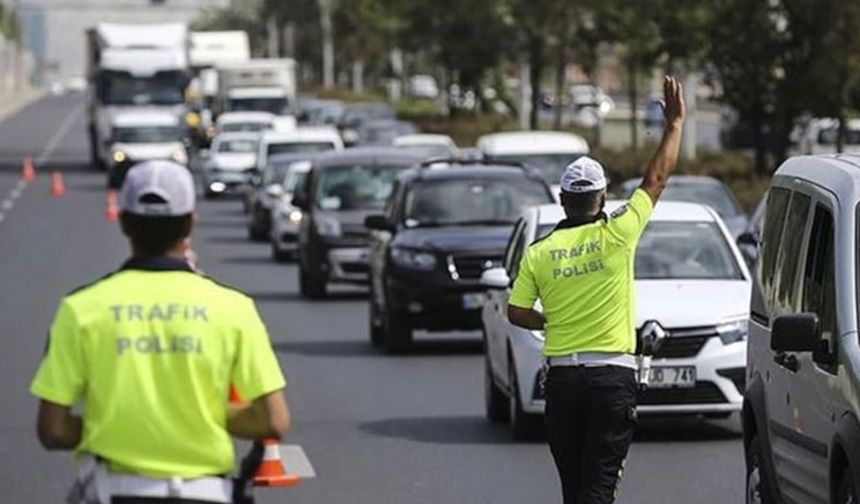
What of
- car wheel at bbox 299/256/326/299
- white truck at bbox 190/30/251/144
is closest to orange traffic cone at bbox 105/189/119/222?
car wheel at bbox 299/256/326/299

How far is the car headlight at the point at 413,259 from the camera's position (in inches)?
891

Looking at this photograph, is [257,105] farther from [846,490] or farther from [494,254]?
[846,490]

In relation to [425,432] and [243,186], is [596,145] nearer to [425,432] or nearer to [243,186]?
[243,186]

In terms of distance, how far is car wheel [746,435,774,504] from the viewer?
1094cm

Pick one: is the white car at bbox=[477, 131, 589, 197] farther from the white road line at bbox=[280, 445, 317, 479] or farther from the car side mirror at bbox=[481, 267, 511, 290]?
the white road line at bbox=[280, 445, 317, 479]

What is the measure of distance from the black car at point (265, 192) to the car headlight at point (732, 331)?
82.1 feet

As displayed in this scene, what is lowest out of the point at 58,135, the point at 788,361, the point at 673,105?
the point at 58,135

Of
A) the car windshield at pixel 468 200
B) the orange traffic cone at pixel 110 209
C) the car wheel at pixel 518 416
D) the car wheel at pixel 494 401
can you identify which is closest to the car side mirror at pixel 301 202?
the car windshield at pixel 468 200

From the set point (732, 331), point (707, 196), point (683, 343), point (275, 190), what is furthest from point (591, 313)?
point (275, 190)

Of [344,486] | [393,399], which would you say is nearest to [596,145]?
[393,399]

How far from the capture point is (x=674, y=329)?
15.7 m

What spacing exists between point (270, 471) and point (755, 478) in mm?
3468

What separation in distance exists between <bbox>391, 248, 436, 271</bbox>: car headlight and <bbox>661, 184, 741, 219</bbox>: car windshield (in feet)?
19.3

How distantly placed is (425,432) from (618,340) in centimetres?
659
